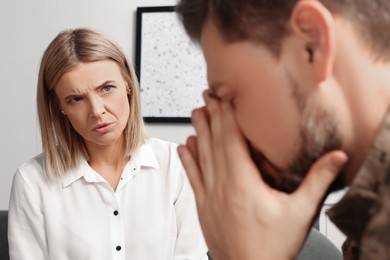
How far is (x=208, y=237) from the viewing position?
841 millimetres

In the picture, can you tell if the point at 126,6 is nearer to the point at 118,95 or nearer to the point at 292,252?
the point at 118,95

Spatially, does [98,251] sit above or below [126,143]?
below

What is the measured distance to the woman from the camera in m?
1.51

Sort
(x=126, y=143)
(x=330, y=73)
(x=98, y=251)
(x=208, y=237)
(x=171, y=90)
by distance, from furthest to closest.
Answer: (x=171, y=90) < (x=126, y=143) < (x=98, y=251) < (x=208, y=237) < (x=330, y=73)

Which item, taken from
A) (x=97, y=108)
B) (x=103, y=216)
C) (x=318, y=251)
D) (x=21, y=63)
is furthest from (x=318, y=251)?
(x=21, y=63)

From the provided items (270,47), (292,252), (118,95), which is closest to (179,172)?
(118,95)

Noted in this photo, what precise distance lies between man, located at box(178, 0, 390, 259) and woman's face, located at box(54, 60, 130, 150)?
79 cm

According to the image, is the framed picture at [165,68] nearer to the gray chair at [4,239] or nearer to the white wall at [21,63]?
the white wall at [21,63]

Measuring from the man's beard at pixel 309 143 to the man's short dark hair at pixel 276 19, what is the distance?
7 centimetres

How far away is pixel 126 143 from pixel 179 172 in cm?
21

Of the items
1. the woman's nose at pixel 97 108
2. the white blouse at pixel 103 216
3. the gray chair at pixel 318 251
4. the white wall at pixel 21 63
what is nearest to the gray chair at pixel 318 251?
the gray chair at pixel 318 251

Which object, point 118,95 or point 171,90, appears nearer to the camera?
point 118,95

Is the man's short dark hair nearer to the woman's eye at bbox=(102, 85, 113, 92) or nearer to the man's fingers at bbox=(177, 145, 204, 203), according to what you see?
the man's fingers at bbox=(177, 145, 204, 203)

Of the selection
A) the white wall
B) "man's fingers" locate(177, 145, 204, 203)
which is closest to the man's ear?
"man's fingers" locate(177, 145, 204, 203)
